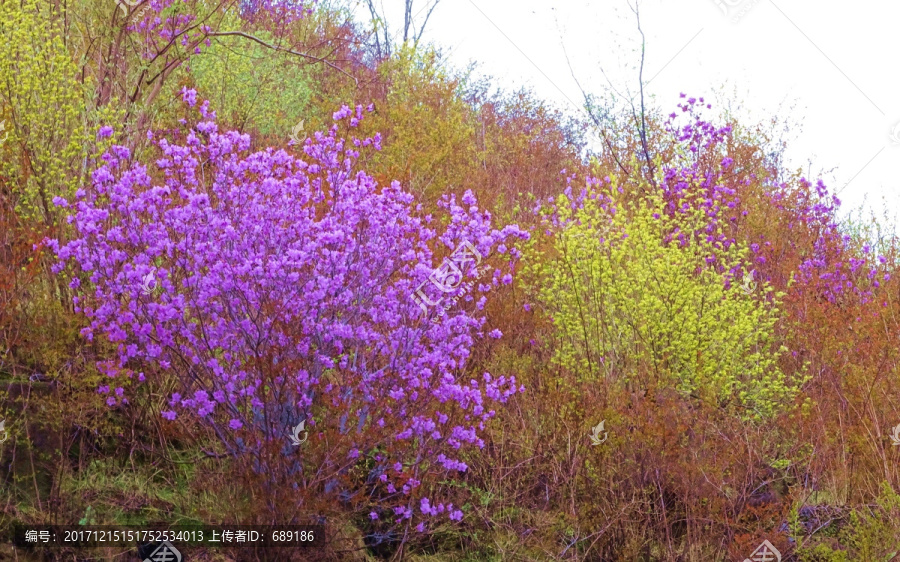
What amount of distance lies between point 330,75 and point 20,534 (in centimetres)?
1211

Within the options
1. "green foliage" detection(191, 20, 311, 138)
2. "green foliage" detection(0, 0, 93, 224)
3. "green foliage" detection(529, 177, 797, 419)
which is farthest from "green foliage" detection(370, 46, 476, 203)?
"green foliage" detection(0, 0, 93, 224)

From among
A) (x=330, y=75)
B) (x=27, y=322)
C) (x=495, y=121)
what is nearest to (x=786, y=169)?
(x=495, y=121)

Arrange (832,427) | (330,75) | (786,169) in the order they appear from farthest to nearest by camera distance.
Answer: (330,75)
(786,169)
(832,427)

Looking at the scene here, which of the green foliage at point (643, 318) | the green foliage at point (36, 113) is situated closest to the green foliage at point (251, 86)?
the green foliage at point (36, 113)

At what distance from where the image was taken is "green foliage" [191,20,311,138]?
38.1ft

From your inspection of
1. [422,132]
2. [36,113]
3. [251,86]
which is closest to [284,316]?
[36,113]

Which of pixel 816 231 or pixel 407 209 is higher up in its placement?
pixel 816 231

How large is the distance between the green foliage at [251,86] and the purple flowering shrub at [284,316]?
217 inches

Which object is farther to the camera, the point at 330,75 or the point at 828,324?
the point at 330,75

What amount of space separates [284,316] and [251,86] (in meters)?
8.25

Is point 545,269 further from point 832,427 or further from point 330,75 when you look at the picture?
point 330,75

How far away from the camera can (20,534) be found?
5266mm

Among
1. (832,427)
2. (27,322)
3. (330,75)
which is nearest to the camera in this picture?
(27,322)

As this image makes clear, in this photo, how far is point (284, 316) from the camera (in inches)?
190
